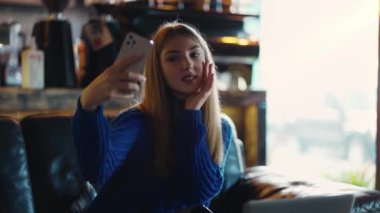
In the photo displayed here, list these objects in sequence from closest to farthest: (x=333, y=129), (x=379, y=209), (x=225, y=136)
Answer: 1. (x=225, y=136)
2. (x=379, y=209)
3. (x=333, y=129)

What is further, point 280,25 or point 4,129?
point 280,25

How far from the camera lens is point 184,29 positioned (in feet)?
4.94

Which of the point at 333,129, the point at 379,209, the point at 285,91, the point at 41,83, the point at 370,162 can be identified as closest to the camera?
the point at 379,209

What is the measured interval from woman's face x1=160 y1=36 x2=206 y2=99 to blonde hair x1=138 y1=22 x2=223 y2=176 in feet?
0.06

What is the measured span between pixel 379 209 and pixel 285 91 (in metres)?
1.50

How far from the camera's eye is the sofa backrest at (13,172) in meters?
1.87

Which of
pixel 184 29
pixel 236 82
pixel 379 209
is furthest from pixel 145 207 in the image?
pixel 236 82

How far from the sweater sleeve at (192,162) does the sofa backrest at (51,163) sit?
72 cm

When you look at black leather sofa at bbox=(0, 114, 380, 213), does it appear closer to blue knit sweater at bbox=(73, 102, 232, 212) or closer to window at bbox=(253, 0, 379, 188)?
blue knit sweater at bbox=(73, 102, 232, 212)

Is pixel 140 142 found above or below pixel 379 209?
above

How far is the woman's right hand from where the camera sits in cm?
125

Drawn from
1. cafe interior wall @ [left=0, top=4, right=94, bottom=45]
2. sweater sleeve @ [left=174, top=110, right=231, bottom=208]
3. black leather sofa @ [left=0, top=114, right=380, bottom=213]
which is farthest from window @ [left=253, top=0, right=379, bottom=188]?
sweater sleeve @ [left=174, top=110, right=231, bottom=208]

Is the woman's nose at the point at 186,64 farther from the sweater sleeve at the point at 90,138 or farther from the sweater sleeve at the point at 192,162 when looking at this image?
the sweater sleeve at the point at 90,138

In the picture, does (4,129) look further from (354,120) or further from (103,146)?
(354,120)
